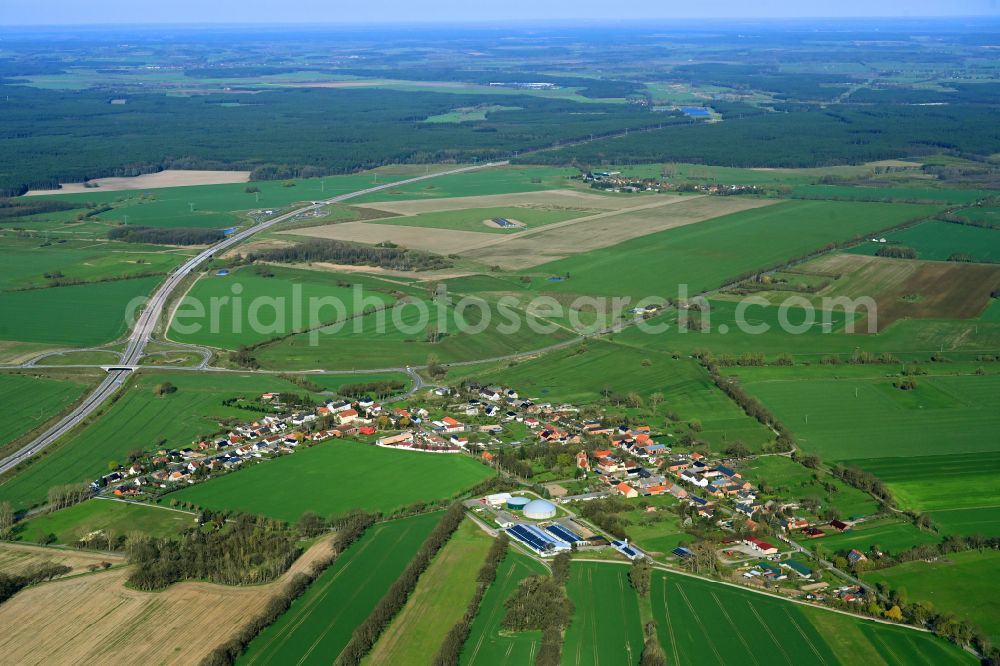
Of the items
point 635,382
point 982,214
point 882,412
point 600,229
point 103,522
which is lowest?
point 635,382

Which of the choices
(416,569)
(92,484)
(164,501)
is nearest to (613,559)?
(416,569)

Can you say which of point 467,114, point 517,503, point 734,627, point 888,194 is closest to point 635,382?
point 517,503

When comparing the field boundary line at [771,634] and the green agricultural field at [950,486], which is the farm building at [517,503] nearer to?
the field boundary line at [771,634]

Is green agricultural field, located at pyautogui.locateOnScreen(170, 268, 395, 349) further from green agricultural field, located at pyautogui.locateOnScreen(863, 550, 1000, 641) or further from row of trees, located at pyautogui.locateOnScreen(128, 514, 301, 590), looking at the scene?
green agricultural field, located at pyautogui.locateOnScreen(863, 550, 1000, 641)

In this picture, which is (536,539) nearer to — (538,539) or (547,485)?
(538,539)

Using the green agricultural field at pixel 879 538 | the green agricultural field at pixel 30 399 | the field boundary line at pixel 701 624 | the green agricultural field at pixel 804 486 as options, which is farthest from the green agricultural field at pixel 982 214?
the green agricultural field at pixel 30 399
